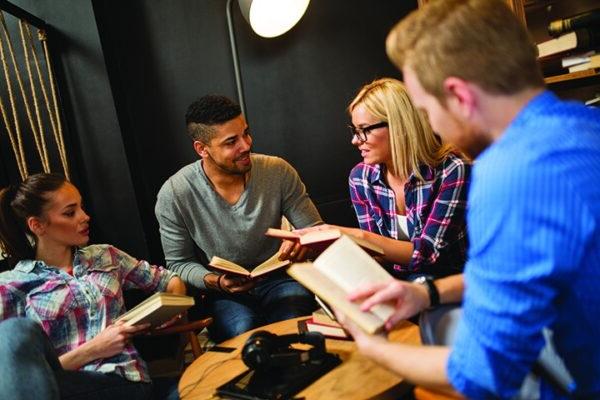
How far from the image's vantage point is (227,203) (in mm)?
2682

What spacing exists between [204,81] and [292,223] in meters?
1.23

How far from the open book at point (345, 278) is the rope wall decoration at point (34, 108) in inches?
79.3

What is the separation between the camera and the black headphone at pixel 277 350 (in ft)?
4.93

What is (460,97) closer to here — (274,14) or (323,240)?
(323,240)

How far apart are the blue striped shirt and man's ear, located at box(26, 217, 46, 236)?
1.70 meters

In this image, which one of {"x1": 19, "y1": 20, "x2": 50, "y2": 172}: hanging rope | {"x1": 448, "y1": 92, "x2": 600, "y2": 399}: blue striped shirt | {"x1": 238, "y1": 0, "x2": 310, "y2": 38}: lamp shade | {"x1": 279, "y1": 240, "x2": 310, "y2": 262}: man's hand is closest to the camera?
{"x1": 448, "y1": 92, "x2": 600, "y2": 399}: blue striped shirt

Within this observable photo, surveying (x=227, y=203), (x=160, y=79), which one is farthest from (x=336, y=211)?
(x=160, y=79)

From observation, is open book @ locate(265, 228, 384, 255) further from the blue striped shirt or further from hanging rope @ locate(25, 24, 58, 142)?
hanging rope @ locate(25, 24, 58, 142)

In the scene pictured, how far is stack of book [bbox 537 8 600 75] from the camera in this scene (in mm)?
2352

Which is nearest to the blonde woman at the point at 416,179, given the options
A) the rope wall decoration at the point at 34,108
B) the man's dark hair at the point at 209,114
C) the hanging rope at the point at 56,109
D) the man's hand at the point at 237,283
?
the man's hand at the point at 237,283

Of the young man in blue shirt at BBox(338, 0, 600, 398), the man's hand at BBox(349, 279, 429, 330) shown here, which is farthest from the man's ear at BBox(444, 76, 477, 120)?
the man's hand at BBox(349, 279, 429, 330)

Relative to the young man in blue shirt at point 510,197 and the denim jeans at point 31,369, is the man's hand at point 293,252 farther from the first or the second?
the young man in blue shirt at point 510,197

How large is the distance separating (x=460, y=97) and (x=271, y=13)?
2259 millimetres

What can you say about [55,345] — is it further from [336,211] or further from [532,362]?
[336,211]
